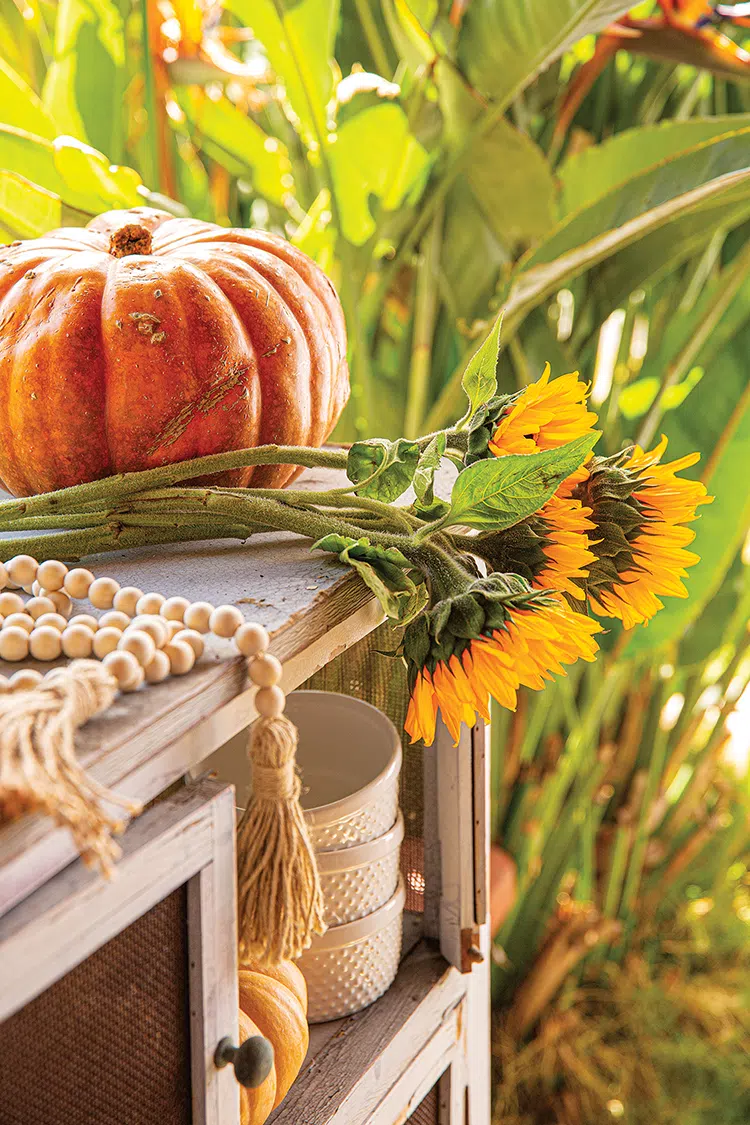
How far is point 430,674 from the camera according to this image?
17.2 inches

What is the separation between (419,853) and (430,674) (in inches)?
10.6

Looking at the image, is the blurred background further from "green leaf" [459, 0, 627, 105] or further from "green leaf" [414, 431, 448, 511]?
"green leaf" [414, 431, 448, 511]

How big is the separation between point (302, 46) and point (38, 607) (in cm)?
Answer: 67

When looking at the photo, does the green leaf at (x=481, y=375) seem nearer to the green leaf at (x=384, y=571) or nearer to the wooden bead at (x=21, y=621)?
the green leaf at (x=384, y=571)

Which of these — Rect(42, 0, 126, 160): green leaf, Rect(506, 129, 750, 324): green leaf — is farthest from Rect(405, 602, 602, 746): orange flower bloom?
Rect(42, 0, 126, 160): green leaf

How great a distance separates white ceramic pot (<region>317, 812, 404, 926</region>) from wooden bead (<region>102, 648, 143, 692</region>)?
0.72 ft

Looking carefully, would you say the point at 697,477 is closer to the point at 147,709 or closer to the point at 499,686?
the point at 499,686

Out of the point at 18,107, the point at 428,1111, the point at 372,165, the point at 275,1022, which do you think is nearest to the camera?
the point at 275,1022

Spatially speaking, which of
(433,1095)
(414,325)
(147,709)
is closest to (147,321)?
(147,709)

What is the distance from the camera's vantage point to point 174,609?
1.38ft

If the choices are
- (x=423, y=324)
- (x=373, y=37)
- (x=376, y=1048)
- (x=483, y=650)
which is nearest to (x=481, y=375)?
(x=483, y=650)

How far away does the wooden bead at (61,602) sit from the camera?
1.47 ft

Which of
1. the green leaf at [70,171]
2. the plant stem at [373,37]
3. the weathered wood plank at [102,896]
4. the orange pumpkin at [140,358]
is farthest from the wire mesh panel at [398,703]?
the plant stem at [373,37]

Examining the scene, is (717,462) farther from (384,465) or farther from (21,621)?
(21,621)
